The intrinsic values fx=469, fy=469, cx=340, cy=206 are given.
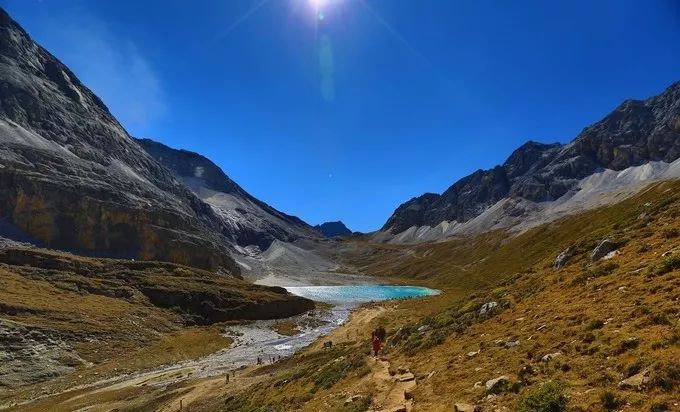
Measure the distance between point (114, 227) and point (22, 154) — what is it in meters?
37.1

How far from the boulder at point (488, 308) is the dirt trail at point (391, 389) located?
6278mm

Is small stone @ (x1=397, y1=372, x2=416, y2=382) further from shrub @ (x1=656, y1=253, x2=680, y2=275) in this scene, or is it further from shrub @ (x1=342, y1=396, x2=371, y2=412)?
shrub @ (x1=656, y1=253, x2=680, y2=275)

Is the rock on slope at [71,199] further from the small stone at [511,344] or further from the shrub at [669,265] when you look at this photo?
the shrub at [669,265]

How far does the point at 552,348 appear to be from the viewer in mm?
16922

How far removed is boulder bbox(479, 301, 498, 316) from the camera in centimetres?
2683

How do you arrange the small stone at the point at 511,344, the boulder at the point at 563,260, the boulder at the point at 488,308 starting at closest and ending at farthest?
the small stone at the point at 511,344 → the boulder at the point at 488,308 → the boulder at the point at 563,260

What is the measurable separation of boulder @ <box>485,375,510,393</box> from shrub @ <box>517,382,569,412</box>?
1.90 metres

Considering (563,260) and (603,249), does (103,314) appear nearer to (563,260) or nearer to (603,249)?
(563,260)

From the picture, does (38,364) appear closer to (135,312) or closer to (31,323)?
(31,323)

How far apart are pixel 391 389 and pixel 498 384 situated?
21.8ft

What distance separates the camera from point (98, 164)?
7446 inches

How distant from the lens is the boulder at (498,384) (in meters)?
15.4

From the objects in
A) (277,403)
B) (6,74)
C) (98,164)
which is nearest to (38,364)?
(277,403)

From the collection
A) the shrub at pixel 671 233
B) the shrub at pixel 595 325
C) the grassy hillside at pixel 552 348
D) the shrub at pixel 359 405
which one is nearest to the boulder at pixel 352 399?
the grassy hillside at pixel 552 348
